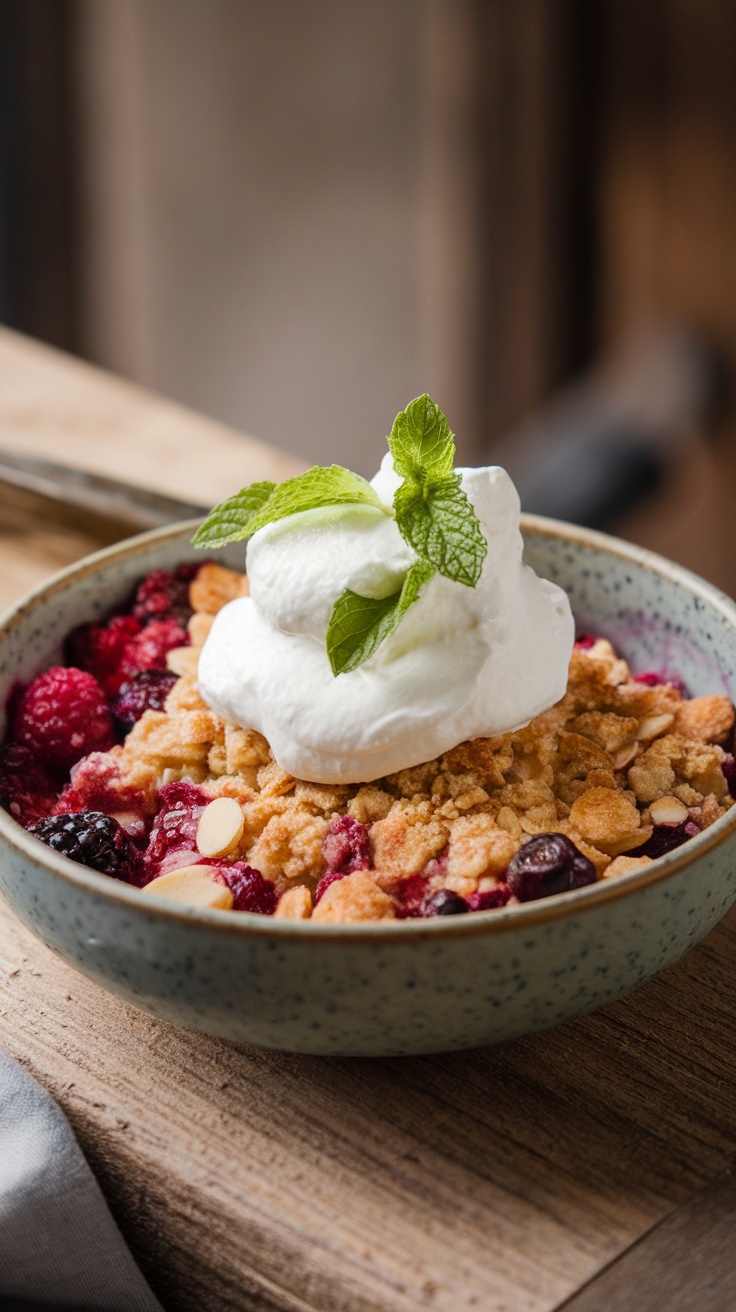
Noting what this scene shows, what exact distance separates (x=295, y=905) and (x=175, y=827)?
17 centimetres

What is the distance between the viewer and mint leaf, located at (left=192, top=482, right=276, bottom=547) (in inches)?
54.7

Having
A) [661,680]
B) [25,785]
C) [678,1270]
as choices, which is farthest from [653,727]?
[25,785]

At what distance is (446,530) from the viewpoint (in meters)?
1.21

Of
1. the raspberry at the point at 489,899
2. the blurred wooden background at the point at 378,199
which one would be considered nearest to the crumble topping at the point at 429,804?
the raspberry at the point at 489,899

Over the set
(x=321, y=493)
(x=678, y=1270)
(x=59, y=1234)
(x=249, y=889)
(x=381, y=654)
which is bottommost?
(x=59, y=1234)

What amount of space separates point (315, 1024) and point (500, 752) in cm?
34

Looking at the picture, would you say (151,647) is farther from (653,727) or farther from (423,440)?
(653,727)

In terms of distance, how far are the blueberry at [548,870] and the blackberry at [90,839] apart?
344 mm

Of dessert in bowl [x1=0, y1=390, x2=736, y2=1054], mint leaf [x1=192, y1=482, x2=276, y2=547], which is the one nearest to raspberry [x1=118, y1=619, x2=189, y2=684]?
dessert in bowl [x1=0, y1=390, x2=736, y2=1054]

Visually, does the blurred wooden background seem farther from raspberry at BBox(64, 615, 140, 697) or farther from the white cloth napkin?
the white cloth napkin

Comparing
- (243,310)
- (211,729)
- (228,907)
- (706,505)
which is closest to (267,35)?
(243,310)

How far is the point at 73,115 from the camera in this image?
175 inches

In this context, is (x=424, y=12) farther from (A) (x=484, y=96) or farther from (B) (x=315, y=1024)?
(B) (x=315, y=1024)

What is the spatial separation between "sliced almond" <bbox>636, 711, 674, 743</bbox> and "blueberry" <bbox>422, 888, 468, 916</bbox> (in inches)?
12.8
